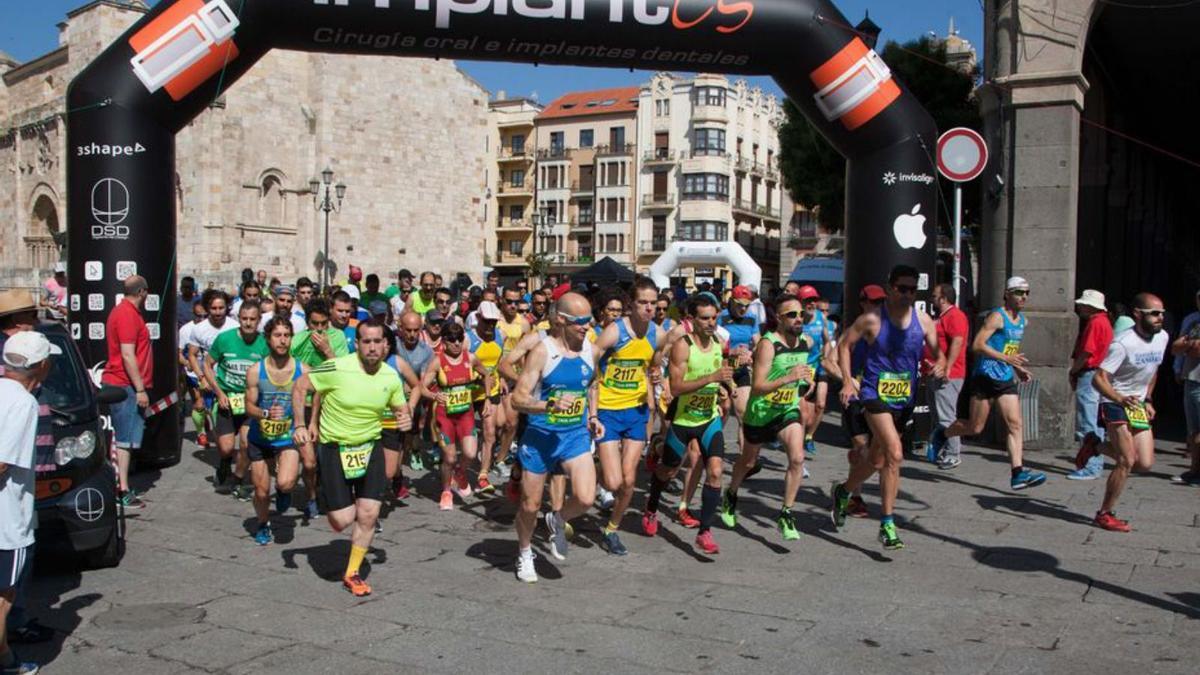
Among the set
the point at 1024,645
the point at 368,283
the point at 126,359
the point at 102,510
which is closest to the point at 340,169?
the point at 368,283

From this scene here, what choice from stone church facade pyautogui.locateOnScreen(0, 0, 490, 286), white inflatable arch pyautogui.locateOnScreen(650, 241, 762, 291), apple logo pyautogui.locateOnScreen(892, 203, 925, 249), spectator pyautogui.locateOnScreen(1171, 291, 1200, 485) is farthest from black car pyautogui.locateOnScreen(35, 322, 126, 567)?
stone church facade pyautogui.locateOnScreen(0, 0, 490, 286)

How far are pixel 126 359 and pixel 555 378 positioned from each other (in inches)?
165

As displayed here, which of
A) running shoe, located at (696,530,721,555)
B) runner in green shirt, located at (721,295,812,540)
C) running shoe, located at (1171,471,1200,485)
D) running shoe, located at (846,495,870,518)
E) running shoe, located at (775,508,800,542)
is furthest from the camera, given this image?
running shoe, located at (1171,471,1200,485)

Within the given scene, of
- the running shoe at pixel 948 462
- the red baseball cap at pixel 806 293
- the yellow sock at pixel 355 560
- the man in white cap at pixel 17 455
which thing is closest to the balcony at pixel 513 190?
the red baseball cap at pixel 806 293

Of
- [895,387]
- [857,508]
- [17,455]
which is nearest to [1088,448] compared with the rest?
[857,508]

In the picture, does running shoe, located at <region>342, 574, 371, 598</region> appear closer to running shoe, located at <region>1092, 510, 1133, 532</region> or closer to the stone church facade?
running shoe, located at <region>1092, 510, 1133, 532</region>

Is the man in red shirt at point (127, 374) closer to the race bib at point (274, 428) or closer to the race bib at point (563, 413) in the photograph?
the race bib at point (274, 428)

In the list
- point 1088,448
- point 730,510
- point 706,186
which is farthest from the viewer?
point 706,186

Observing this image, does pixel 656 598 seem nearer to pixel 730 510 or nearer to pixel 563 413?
pixel 563 413

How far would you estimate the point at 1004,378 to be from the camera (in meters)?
9.03

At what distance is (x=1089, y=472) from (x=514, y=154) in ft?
227

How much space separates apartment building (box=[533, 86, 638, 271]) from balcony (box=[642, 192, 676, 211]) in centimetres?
132

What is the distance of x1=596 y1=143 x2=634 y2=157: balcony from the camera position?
236ft

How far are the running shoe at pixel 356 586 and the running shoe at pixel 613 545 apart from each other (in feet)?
5.77
